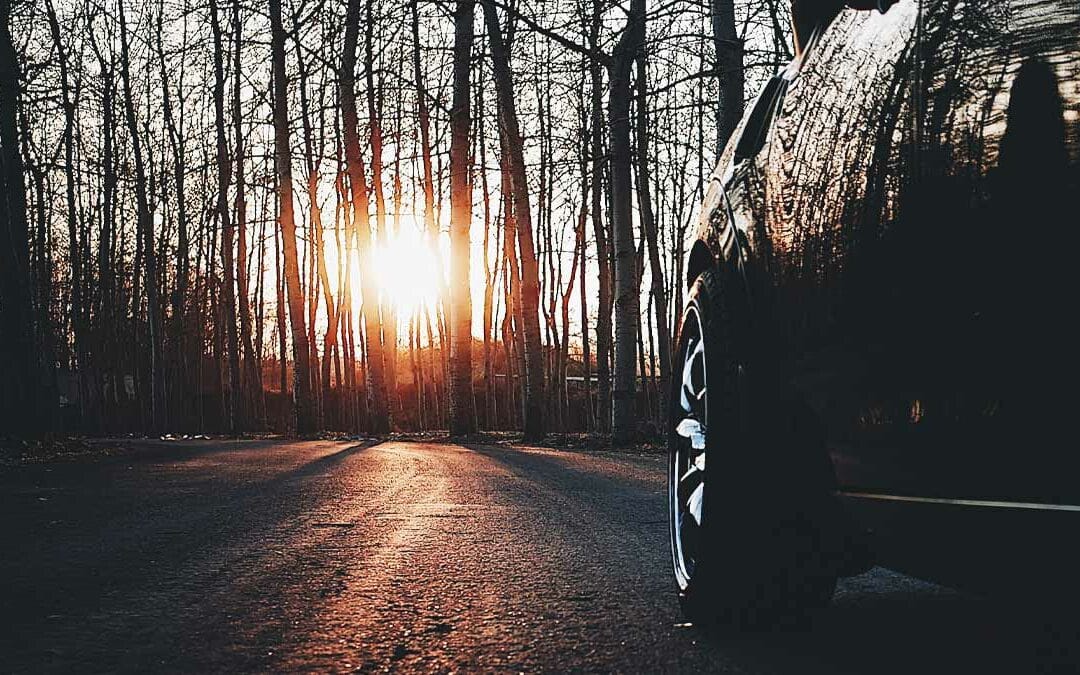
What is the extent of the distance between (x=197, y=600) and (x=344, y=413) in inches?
1617

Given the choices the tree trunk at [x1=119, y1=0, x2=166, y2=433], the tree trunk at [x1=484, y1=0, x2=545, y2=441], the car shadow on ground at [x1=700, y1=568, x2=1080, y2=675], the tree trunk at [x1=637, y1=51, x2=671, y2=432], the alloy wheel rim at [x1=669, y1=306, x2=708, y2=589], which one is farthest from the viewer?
the tree trunk at [x1=119, y1=0, x2=166, y2=433]

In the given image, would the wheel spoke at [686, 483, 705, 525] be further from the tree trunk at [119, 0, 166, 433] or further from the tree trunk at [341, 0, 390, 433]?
the tree trunk at [119, 0, 166, 433]

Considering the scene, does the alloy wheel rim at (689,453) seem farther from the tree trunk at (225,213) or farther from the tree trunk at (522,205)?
the tree trunk at (225,213)

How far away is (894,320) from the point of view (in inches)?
84.0

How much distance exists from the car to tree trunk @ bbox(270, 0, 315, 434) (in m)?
21.9

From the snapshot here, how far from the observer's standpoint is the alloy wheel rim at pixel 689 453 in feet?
10.0

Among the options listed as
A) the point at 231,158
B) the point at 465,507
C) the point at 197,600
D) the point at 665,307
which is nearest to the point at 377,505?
the point at 465,507

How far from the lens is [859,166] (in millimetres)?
2395

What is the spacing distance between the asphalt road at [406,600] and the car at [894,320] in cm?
27

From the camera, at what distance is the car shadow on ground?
266 cm

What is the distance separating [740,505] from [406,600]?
1292 millimetres

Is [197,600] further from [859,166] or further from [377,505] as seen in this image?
[377,505]

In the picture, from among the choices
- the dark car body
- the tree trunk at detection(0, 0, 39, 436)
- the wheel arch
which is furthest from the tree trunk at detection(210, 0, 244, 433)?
the dark car body

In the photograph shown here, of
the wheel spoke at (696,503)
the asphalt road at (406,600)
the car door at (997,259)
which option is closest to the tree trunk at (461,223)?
the asphalt road at (406,600)
